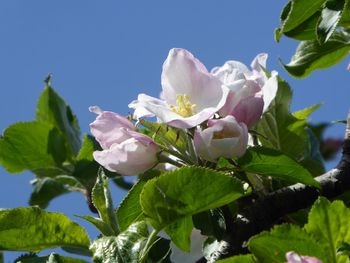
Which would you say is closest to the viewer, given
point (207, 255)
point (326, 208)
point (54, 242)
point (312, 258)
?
point (312, 258)

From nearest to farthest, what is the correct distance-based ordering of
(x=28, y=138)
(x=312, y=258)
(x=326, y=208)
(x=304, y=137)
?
(x=312, y=258)
(x=326, y=208)
(x=304, y=137)
(x=28, y=138)

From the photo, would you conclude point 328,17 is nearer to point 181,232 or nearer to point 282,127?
point 282,127

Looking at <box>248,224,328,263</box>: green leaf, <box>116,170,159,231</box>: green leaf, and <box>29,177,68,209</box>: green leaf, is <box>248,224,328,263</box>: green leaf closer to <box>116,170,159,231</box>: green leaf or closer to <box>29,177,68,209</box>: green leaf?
<box>116,170,159,231</box>: green leaf

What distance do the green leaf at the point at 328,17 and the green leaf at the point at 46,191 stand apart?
109cm

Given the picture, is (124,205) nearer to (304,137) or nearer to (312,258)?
(312,258)

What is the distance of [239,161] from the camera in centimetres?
164

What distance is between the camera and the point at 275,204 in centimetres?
169

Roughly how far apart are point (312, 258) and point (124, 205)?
A: 419 mm

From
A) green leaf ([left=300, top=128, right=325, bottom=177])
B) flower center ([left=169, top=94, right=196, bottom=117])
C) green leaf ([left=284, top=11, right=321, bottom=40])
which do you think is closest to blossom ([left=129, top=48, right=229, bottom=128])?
flower center ([left=169, top=94, right=196, bottom=117])

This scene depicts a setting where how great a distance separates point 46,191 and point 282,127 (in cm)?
90

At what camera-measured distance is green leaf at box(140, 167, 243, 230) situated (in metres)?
1.38

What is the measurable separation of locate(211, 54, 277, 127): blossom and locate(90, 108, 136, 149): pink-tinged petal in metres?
0.19

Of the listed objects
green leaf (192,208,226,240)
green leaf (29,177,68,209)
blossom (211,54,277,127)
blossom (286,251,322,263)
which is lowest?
blossom (286,251,322,263)

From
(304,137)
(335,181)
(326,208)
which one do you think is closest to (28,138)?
(304,137)
